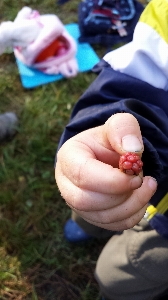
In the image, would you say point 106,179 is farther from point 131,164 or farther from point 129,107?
point 129,107

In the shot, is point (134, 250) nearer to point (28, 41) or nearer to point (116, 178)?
point (116, 178)

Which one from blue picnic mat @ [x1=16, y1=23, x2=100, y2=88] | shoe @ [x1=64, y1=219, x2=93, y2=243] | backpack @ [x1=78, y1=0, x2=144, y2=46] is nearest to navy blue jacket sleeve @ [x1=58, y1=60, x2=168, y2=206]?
shoe @ [x1=64, y1=219, x2=93, y2=243]

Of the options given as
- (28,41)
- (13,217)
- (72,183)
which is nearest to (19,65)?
(28,41)

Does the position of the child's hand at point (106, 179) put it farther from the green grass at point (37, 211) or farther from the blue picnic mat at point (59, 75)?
the blue picnic mat at point (59, 75)

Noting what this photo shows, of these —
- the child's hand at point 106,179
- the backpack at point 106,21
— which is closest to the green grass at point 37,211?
the backpack at point 106,21

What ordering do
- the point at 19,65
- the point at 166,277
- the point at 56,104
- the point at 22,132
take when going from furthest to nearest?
the point at 19,65 → the point at 56,104 → the point at 22,132 → the point at 166,277

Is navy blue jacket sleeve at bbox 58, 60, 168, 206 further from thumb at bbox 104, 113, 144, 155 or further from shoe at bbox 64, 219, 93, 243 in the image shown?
shoe at bbox 64, 219, 93, 243
